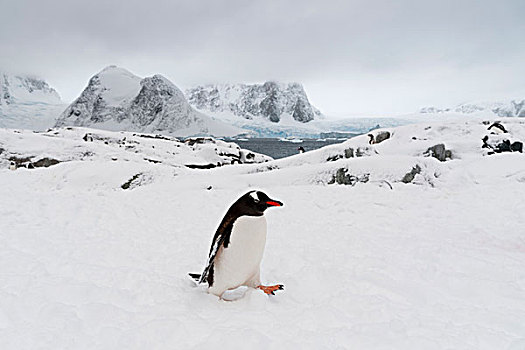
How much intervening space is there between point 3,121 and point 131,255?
377ft

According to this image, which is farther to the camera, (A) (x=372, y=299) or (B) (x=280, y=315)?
(A) (x=372, y=299)

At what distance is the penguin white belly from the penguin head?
0.07 metres

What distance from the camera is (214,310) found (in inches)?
109

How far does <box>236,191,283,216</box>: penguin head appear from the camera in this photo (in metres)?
2.88

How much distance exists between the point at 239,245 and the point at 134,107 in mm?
160637

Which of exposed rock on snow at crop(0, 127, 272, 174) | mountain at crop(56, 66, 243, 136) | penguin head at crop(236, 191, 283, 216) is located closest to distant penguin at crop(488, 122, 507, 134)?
exposed rock on snow at crop(0, 127, 272, 174)

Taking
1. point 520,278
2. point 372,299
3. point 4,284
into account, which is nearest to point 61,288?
point 4,284

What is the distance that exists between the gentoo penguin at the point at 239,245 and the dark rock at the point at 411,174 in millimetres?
7617

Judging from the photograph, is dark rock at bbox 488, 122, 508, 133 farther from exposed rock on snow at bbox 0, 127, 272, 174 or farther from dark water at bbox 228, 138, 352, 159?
dark water at bbox 228, 138, 352, 159

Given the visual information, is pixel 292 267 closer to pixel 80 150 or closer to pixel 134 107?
pixel 80 150

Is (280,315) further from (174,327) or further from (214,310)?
(174,327)

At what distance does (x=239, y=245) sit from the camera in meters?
2.95

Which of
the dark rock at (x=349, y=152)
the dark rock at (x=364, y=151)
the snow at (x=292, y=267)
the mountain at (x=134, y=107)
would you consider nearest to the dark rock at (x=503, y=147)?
the snow at (x=292, y=267)

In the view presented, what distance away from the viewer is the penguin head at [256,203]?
9.45 ft
